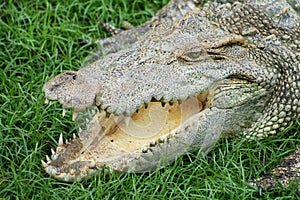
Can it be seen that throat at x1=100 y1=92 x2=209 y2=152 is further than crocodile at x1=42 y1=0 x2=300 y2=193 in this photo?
Yes

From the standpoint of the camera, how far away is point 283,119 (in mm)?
4816

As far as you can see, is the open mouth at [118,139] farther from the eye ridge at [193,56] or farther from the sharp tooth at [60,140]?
the eye ridge at [193,56]

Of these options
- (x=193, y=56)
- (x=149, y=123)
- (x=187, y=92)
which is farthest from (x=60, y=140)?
(x=193, y=56)

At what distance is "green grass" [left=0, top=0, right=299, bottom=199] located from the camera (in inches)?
171

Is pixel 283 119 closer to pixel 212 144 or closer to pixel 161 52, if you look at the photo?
pixel 212 144

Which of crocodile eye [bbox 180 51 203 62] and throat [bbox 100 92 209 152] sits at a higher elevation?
crocodile eye [bbox 180 51 203 62]

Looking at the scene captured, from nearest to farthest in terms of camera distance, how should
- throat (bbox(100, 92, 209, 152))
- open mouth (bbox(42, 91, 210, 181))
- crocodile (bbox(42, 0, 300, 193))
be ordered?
crocodile (bbox(42, 0, 300, 193)) < open mouth (bbox(42, 91, 210, 181)) < throat (bbox(100, 92, 209, 152))

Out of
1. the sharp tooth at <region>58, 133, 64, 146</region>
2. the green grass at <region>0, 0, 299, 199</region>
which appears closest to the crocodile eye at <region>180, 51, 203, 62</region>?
the green grass at <region>0, 0, 299, 199</region>

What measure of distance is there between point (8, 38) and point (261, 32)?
2.20 metres

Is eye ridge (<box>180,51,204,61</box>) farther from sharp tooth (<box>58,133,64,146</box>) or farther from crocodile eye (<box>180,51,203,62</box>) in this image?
sharp tooth (<box>58,133,64,146</box>)

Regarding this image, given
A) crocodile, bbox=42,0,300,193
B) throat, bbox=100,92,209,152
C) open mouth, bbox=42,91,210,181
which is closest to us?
crocodile, bbox=42,0,300,193

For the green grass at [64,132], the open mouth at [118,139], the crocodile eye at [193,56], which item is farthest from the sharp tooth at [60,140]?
the crocodile eye at [193,56]

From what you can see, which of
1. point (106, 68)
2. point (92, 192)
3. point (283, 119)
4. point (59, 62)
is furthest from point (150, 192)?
point (59, 62)

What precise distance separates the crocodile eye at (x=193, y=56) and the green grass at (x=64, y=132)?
0.66 metres
